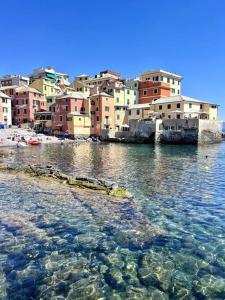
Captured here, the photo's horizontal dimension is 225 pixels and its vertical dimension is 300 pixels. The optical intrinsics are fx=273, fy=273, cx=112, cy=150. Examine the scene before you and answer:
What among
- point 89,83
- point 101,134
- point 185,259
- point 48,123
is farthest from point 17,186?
point 89,83

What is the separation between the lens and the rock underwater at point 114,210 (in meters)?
12.6

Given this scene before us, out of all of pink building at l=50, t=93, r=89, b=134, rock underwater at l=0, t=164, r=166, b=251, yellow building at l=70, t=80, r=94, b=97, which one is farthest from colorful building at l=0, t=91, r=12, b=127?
rock underwater at l=0, t=164, r=166, b=251

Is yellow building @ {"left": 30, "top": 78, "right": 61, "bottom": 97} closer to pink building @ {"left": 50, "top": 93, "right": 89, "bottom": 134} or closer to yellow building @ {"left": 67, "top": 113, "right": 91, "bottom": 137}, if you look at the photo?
pink building @ {"left": 50, "top": 93, "right": 89, "bottom": 134}

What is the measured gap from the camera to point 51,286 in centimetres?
889

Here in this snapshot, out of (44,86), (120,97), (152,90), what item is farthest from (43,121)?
(152,90)

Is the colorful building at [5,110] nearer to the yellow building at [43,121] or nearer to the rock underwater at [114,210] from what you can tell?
the yellow building at [43,121]

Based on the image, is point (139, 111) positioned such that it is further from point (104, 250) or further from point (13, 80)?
point (104, 250)

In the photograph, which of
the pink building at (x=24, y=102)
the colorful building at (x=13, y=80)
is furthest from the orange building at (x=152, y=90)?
the colorful building at (x=13, y=80)

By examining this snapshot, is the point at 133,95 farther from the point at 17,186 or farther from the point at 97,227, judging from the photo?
the point at 97,227

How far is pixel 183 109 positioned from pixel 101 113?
28.5 m

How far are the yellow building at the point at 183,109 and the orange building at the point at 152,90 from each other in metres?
13.9

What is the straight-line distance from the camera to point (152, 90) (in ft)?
343

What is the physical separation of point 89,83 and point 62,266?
11516 centimetres

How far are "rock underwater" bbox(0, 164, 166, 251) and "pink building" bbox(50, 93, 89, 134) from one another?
7160 centimetres
